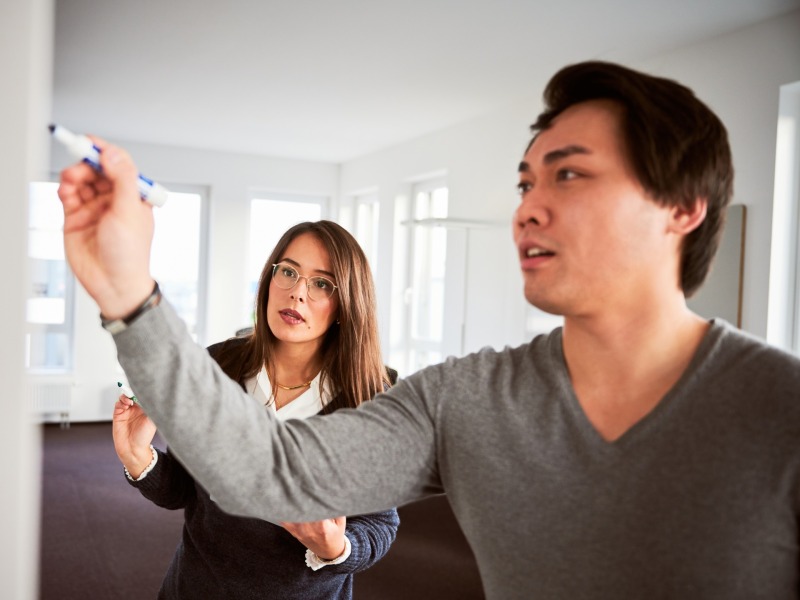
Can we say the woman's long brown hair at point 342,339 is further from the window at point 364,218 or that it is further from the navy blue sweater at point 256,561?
the window at point 364,218

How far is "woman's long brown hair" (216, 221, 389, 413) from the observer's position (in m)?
1.67

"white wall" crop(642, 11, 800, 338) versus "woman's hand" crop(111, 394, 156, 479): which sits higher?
"white wall" crop(642, 11, 800, 338)

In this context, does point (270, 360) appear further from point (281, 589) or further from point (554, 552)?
point (554, 552)

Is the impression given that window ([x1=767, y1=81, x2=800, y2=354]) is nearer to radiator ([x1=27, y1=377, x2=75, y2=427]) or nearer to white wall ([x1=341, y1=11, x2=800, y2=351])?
white wall ([x1=341, y1=11, x2=800, y2=351])

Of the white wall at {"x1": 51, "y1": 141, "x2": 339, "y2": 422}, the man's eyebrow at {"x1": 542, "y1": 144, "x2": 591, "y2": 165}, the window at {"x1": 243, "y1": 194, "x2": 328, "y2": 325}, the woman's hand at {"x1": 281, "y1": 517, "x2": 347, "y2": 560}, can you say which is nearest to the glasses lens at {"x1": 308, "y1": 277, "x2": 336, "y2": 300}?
the woman's hand at {"x1": 281, "y1": 517, "x2": 347, "y2": 560}

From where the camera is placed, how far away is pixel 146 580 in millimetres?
3787

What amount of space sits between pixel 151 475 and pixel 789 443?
1.22 metres

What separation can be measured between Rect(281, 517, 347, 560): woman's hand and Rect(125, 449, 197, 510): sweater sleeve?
40 centimetres

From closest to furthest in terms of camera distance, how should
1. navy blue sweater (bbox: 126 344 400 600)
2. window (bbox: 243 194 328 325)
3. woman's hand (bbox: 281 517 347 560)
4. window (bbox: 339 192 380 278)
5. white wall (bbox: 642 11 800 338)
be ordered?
woman's hand (bbox: 281 517 347 560)
navy blue sweater (bbox: 126 344 400 600)
white wall (bbox: 642 11 800 338)
window (bbox: 339 192 380 278)
window (bbox: 243 194 328 325)

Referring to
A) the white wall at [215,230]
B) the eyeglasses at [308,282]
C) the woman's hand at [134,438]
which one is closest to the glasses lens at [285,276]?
the eyeglasses at [308,282]

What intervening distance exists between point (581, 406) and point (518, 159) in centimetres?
481

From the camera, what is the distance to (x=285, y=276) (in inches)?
69.8

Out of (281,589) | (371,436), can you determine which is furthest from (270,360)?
(371,436)

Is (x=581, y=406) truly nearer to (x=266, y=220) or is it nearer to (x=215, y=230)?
(x=215, y=230)
